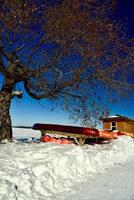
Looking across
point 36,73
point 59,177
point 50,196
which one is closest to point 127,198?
A: point 50,196

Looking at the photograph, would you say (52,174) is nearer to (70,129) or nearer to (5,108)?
(5,108)

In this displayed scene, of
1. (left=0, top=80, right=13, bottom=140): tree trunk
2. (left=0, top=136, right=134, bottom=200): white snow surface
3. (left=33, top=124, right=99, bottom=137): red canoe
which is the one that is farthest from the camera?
(left=33, top=124, right=99, bottom=137): red canoe

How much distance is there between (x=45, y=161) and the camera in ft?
28.3

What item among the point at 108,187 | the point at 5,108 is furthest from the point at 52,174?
the point at 5,108

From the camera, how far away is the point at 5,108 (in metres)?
15.0

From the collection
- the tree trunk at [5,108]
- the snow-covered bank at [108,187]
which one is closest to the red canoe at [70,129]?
the tree trunk at [5,108]

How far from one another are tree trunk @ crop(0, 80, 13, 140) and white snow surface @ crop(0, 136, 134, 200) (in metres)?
4.53

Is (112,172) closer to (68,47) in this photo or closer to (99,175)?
(99,175)

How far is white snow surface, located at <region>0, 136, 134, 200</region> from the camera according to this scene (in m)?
6.20

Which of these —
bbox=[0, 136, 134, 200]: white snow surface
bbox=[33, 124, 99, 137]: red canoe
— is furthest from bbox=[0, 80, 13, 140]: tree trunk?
bbox=[0, 136, 134, 200]: white snow surface

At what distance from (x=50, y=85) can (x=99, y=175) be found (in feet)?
21.8

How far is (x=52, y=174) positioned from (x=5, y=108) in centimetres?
798

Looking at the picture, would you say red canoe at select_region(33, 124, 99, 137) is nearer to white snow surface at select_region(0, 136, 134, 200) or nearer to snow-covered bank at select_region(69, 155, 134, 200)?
white snow surface at select_region(0, 136, 134, 200)

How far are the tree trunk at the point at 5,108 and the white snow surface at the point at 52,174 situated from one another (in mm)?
4531
